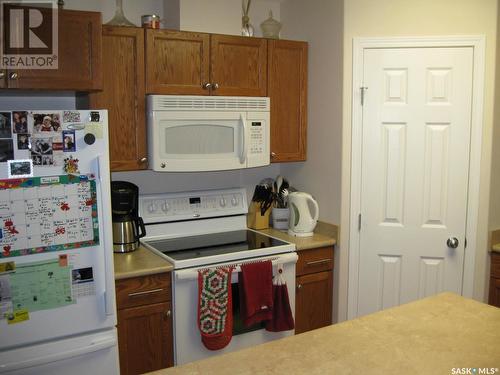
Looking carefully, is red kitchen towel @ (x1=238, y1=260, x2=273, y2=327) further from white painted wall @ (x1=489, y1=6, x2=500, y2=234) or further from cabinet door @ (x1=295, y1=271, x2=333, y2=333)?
white painted wall @ (x1=489, y1=6, x2=500, y2=234)

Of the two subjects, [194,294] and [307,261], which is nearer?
[194,294]

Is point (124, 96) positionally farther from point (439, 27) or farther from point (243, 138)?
point (439, 27)

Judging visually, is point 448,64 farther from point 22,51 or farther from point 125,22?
point 22,51

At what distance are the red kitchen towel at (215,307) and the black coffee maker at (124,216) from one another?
48 cm

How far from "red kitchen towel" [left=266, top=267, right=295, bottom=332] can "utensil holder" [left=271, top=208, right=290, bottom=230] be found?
1.87ft

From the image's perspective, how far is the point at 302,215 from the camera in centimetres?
323

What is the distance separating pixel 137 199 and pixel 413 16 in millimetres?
1932

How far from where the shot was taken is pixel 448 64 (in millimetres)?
2896

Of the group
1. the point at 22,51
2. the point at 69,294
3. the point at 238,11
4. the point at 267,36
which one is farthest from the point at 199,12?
the point at 69,294

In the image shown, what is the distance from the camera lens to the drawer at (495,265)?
2.98 meters

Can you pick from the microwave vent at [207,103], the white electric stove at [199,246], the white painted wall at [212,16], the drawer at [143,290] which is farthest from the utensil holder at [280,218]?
the white painted wall at [212,16]

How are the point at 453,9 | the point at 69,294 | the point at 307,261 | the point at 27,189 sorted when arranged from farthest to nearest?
the point at 307,261 → the point at 453,9 → the point at 69,294 → the point at 27,189

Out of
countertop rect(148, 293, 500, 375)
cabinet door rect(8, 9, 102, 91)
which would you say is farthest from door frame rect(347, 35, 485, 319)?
cabinet door rect(8, 9, 102, 91)

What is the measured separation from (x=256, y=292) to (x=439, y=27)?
1860 millimetres
